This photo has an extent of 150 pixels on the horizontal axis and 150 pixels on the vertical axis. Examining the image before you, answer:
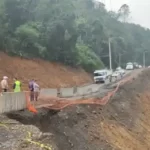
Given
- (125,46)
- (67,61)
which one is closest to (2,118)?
(67,61)

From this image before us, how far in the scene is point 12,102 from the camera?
17781 mm

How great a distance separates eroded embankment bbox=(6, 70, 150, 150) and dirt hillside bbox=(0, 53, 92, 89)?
50.6ft

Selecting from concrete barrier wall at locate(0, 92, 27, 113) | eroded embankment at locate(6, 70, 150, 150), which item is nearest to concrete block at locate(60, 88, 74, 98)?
eroded embankment at locate(6, 70, 150, 150)

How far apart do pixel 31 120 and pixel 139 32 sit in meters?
140

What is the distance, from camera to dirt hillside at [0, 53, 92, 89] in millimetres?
39716

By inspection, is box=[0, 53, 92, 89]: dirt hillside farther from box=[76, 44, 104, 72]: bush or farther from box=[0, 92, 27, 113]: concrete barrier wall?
box=[0, 92, 27, 113]: concrete barrier wall

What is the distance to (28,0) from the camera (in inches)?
1962

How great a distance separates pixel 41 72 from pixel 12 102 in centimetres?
2735

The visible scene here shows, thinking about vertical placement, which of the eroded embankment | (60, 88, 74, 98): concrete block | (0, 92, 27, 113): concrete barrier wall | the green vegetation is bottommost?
the eroded embankment

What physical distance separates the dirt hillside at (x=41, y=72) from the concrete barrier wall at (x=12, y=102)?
729 inches

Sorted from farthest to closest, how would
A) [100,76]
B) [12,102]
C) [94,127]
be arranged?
1. [100,76]
2. [94,127]
3. [12,102]

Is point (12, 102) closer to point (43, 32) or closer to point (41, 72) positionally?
point (41, 72)

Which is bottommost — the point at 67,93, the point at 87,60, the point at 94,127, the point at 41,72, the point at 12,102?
the point at 94,127

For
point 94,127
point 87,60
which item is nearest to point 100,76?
point 87,60
